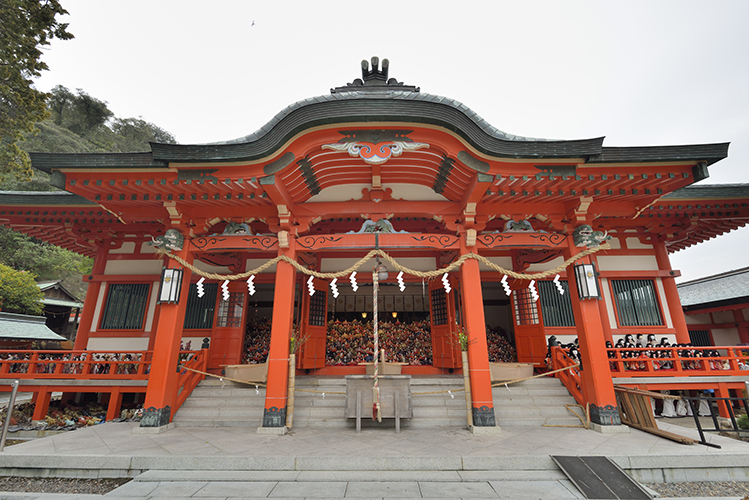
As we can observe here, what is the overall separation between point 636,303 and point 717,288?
925cm

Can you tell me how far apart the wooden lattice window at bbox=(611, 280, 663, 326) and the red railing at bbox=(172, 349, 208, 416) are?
1178cm

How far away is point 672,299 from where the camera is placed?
31.0 ft

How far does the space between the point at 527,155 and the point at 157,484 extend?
8.07 m

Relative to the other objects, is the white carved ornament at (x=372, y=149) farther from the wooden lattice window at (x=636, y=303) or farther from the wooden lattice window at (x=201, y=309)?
the wooden lattice window at (x=636, y=303)

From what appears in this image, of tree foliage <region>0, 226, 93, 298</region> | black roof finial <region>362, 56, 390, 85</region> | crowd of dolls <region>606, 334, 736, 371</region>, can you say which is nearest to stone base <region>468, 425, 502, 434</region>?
crowd of dolls <region>606, 334, 736, 371</region>

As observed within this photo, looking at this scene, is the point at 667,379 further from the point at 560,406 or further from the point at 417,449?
the point at 417,449

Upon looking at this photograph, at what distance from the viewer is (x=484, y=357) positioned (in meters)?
6.77

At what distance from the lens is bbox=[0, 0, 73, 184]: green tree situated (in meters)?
7.20

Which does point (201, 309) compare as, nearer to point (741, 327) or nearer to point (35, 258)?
point (741, 327)

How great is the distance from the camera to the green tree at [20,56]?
720 cm

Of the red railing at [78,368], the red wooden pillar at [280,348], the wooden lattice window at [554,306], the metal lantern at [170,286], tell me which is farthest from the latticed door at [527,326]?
the red railing at [78,368]

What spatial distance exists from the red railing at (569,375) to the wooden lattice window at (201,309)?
992 centimetres

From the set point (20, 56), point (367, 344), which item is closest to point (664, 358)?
point (367, 344)

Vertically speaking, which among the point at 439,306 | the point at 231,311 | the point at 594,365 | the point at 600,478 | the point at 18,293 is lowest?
the point at 600,478
